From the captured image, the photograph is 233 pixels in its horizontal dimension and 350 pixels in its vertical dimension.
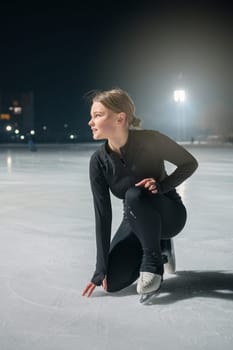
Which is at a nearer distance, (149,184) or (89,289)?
(149,184)

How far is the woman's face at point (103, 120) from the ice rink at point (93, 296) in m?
1.16

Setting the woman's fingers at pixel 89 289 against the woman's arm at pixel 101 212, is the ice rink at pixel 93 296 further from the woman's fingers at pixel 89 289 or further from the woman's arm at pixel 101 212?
the woman's arm at pixel 101 212

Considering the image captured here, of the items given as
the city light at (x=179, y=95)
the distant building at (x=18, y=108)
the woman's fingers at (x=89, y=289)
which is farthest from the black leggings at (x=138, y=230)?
the distant building at (x=18, y=108)

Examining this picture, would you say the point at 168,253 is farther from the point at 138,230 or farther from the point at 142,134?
the point at 142,134

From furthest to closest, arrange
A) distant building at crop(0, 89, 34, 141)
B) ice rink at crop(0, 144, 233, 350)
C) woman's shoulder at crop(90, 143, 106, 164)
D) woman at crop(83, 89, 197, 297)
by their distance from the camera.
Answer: distant building at crop(0, 89, 34, 141) → woman's shoulder at crop(90, 143, 106, 164) → woman at crop(83, 89, 197, 297) → ice rink at crop(0, 144, 233, 350)

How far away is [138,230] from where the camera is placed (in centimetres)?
356

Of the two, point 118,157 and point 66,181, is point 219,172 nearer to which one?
point 66,181

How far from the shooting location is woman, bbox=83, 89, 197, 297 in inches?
136

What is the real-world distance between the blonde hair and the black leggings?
0.52m

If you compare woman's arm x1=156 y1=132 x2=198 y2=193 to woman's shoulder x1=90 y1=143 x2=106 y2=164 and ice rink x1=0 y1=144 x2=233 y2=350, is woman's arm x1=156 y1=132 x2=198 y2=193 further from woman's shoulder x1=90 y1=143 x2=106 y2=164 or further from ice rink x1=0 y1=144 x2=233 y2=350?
ice rink x1=0 y1=144 x2=233 y2=350

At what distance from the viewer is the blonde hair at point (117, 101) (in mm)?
3393

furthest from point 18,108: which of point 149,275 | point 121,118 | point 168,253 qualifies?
point 149,275

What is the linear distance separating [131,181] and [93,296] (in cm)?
87

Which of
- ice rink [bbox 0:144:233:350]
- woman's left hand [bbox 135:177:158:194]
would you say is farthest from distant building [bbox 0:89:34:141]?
woman's left hand [bbox 135:177:158:194]
